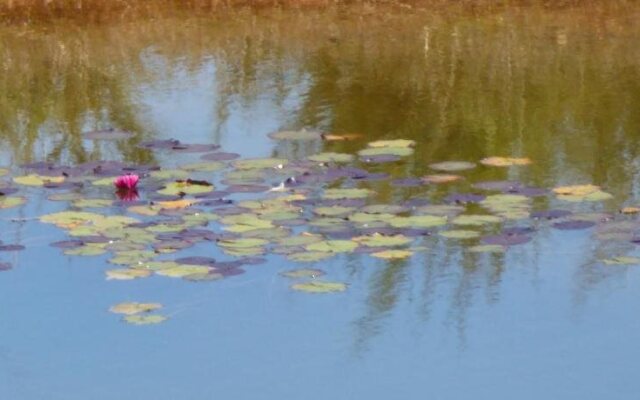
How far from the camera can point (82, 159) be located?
21.7 ft

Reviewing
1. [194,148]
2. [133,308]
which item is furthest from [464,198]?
[133,308]

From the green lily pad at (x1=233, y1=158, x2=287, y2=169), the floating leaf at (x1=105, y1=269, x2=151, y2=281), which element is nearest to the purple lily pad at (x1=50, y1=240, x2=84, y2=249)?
the floating leaf at (x1=105, y1=269, x2=151, y2=281)

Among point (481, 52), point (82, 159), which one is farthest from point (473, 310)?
point (481, 52)

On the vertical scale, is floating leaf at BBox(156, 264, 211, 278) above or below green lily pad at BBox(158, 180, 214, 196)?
below

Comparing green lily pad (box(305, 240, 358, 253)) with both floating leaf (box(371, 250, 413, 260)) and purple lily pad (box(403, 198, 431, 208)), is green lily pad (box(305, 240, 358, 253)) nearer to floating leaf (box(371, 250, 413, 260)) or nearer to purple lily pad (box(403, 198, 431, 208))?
floating leaf (box(371, 250, 413, 260))

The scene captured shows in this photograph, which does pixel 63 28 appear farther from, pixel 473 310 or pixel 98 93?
pixel 473 310

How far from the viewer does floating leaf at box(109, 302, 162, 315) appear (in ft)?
15.6

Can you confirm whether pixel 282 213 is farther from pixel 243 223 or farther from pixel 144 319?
pixel 144 319

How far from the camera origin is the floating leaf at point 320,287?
492 centimetres

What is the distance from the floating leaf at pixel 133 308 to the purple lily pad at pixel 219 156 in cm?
173

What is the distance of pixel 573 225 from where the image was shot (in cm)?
548

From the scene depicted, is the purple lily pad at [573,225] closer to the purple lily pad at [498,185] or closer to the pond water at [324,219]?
the pond water at [324,219]

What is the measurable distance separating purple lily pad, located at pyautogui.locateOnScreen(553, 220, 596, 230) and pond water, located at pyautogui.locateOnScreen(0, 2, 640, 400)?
0.02 metres

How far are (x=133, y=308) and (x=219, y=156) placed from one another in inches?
72.1
